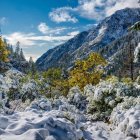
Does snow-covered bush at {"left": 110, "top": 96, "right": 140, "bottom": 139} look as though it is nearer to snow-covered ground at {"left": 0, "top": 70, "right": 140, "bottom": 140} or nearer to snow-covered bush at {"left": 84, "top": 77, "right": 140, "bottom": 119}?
snow-covered ground at {"left": 0, "top": 70, "right": 140, "bottom": 140}

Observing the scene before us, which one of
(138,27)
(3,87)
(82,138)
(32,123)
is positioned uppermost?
(138,27)

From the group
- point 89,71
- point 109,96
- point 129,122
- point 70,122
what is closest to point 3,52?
point 89,71

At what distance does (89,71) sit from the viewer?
41.2m

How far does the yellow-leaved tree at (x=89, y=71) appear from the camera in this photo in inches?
1580

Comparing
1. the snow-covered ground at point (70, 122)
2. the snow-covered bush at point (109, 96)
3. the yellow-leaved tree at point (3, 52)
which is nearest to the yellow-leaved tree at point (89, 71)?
the yellow-leaved tree at point (3, 52)

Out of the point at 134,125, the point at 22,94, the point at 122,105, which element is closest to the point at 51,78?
the point at 22,94

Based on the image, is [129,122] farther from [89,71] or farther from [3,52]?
[89,71]

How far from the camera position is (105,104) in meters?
21.0

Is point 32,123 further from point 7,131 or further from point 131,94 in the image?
point 131,94

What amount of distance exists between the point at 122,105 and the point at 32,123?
7.44 m

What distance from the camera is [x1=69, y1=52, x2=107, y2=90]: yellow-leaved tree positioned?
4012 cm

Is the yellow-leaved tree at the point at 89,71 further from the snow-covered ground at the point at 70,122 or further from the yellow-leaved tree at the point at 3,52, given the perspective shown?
the snow-covered ground at the point at 70,122

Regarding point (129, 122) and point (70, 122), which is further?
point (129, 122)

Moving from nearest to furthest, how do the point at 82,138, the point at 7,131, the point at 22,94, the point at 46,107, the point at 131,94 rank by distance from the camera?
1. the point at 7,131
2. the point at 82,138
3. the point at 46,107
4. the point at 131,94
5. the point at 22,94
